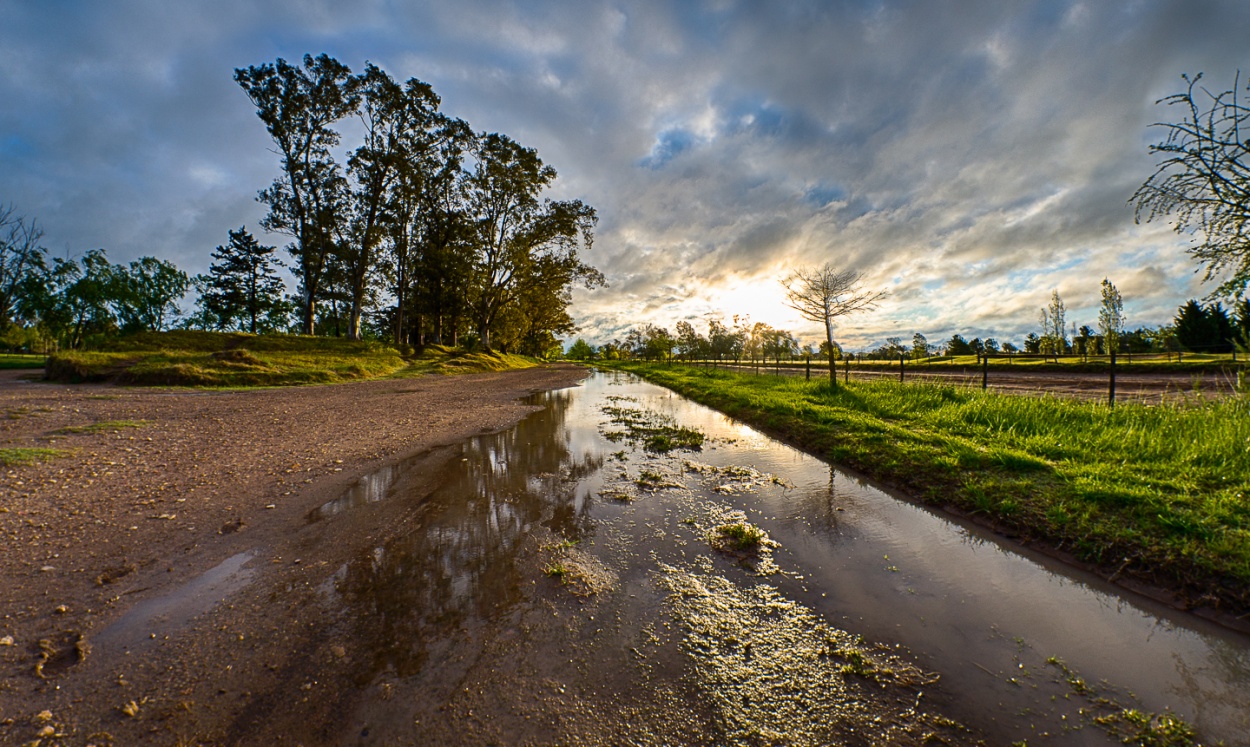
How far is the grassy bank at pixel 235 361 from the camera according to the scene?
15047 mm

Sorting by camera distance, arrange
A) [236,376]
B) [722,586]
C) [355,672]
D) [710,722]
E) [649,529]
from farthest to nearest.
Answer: [236,376] < [649,529] < [722,586] < [355,672] < [710,722]

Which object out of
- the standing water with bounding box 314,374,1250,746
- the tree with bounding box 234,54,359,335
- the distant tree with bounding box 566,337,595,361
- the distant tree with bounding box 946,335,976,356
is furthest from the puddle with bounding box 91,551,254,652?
the distant tree with bounding box 566,337,595,361

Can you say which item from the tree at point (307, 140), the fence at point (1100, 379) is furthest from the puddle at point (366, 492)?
the tree at point (307, 140)

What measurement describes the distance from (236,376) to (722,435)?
1899 cm

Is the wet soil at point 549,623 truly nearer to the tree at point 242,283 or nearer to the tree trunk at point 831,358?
the tree trunk at point 831,358

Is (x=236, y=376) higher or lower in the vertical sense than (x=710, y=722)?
higher

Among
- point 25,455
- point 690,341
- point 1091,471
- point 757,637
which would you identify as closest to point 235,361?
point 25,455

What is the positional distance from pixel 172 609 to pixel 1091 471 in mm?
9934

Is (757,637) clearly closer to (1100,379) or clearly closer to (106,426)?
(106,426)

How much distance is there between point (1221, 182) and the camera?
5.21 m

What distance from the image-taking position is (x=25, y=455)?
18.5 ft

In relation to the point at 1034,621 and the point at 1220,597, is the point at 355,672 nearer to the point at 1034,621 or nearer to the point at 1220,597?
the point at 1034,621

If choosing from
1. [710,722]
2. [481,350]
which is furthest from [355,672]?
→ [481,350]

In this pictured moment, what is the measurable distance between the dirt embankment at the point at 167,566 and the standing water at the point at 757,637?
430mm
